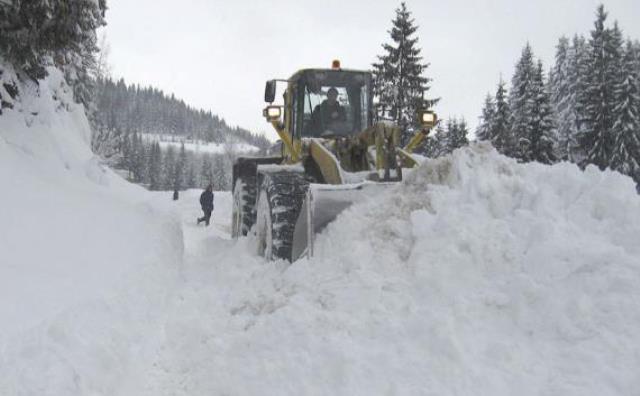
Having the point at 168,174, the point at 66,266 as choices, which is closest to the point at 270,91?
the point at 66,266

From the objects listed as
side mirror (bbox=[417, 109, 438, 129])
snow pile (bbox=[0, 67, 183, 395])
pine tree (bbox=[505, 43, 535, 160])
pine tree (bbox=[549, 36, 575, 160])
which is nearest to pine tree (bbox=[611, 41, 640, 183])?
pine tree (bbox=[505, 43, 535, 160])

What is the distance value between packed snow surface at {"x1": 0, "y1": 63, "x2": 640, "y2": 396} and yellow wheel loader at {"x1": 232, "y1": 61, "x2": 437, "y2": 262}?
302 millimetres

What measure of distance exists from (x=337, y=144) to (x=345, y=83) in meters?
1.38

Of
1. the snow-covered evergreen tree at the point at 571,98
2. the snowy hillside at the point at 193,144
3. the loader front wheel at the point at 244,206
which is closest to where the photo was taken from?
the loader front wheel at the point at 244,206

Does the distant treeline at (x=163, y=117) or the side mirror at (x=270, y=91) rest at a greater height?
the distant treeline at (x=163, y=117)

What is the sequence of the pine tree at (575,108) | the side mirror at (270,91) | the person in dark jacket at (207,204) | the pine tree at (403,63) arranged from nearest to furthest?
the side mirror at (270,91) < the person in dark jacket at (207,204) < the pine tree at (403,63) < the pine tree at (575,108)

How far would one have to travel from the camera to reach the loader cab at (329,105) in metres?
8.79

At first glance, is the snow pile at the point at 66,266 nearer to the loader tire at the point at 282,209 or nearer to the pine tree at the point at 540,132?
the loader tire at the point at 282,209

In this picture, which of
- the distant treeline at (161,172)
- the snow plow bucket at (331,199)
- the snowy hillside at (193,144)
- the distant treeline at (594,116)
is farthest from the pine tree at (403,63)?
the snowy hillside at (193,144)

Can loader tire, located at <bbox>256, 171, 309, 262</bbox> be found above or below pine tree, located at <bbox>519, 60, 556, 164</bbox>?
below

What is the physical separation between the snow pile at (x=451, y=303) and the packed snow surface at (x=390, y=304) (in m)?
0.01

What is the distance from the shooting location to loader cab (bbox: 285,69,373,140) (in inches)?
346

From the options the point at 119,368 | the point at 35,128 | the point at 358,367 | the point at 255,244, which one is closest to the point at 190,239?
the point at 35,128

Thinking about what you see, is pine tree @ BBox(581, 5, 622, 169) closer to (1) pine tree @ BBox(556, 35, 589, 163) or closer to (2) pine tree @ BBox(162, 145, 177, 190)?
(1) pine tree @ BBox(556, 35, 589, 163)
